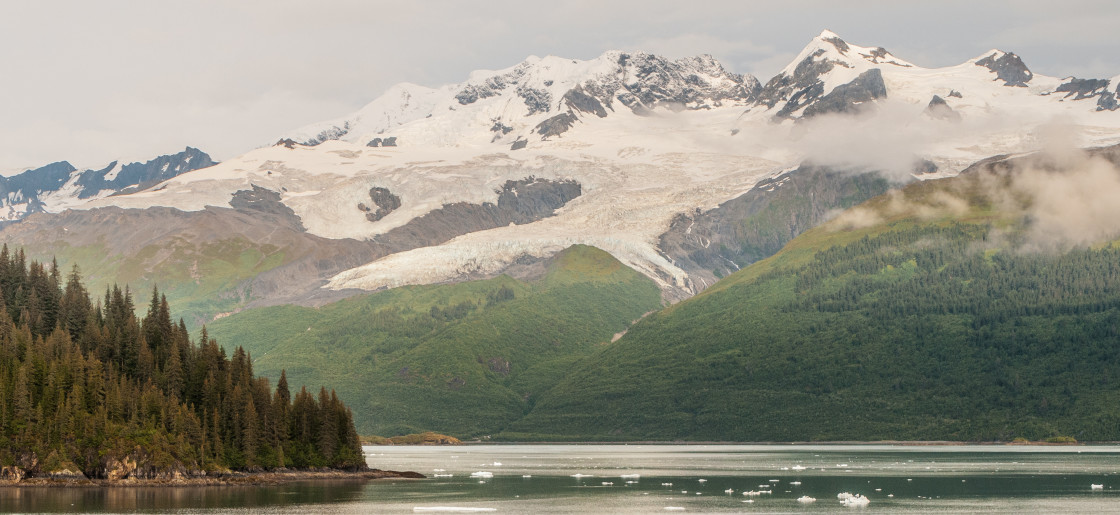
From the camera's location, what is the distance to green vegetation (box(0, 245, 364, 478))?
16738cm

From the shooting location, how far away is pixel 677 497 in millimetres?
165750

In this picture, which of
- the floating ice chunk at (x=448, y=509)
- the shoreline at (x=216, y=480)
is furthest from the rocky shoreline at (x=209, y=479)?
the floating ice chunk at (x=448, y=509)

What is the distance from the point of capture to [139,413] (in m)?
175

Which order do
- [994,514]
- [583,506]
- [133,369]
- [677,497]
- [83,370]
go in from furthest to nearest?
[133,369]
[83,370]
[677,497]
[583,506]
[994,514]

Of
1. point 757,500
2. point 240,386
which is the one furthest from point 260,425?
point 757,500

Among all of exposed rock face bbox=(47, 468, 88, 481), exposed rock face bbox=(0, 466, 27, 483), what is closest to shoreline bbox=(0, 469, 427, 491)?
exposed rock face bbox=(47, 468, 88, 481)

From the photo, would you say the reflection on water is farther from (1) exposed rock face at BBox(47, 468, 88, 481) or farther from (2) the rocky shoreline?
(1) exposed rock face at BBox(47, 468, 88, 481)

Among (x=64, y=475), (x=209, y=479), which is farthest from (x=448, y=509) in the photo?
(x=64, y=475)

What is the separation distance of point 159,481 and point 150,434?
6277 mm

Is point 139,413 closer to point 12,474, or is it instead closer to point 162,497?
point 12,474

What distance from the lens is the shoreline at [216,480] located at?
162250 mm

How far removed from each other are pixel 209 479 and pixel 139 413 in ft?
40.8

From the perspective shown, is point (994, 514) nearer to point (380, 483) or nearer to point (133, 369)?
point (380, 483)

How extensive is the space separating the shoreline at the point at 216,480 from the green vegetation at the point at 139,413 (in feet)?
4.52
